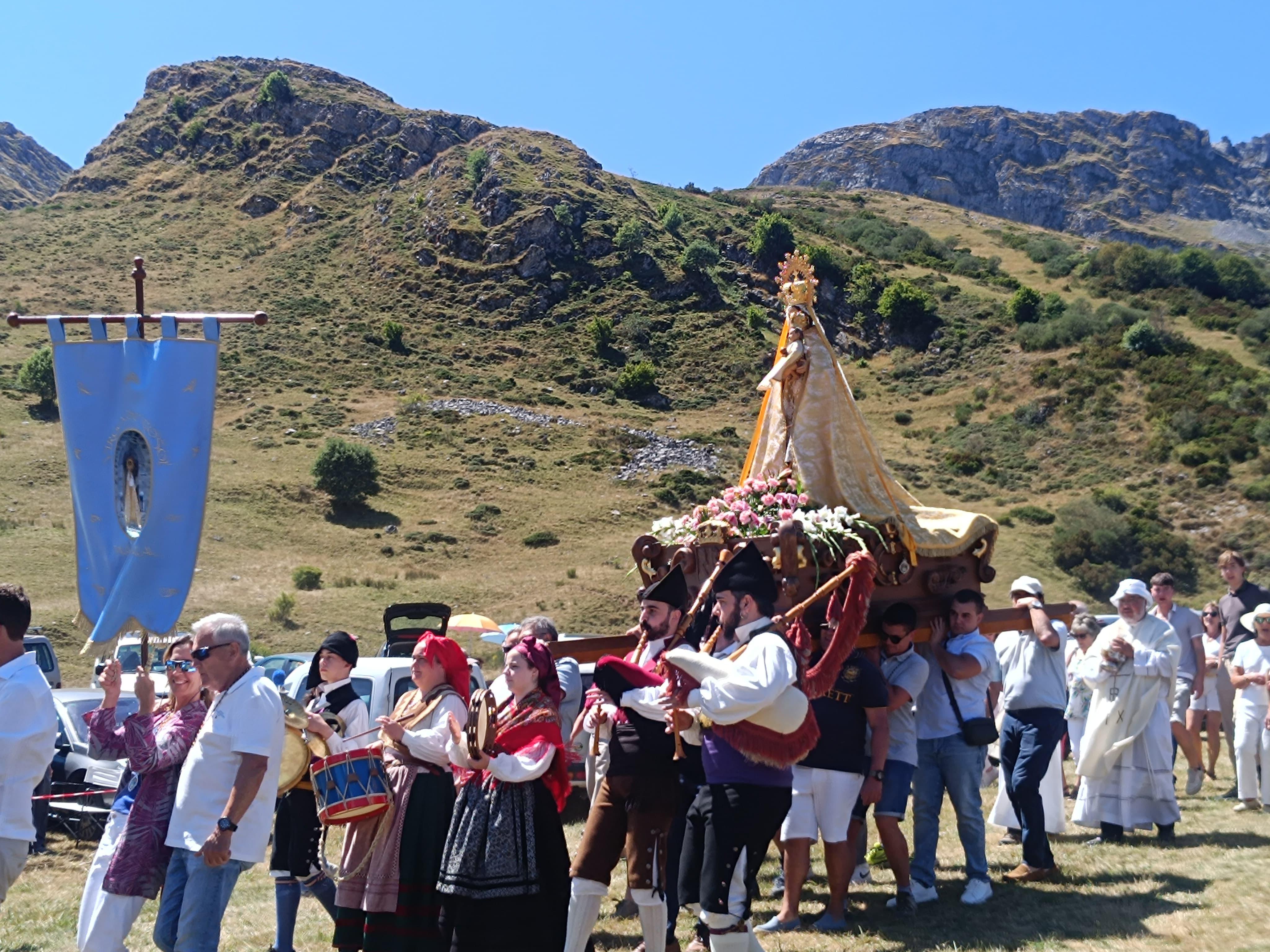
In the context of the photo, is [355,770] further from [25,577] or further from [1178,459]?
[1178,459]

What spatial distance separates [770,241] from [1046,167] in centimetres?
10214

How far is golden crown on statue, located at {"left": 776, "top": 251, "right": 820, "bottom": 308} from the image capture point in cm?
827

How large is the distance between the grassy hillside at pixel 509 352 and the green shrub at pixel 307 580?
0.50 meters

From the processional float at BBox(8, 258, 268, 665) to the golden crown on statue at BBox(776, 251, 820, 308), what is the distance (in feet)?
11.3

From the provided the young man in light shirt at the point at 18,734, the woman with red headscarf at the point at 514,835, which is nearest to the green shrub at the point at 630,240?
the woman with red headscarf at the point at 514,835

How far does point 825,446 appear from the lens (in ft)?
25.8

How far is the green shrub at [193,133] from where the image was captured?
342 ft

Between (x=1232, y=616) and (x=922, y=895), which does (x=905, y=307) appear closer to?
(x=1232, y=616)

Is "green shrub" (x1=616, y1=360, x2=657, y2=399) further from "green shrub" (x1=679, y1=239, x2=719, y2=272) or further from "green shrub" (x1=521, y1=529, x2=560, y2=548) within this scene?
"green shrub" (x1=521, y1=529, x2=560, y2=548)

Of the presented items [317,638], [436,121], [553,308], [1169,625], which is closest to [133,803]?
[1169,625]

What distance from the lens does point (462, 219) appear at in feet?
286

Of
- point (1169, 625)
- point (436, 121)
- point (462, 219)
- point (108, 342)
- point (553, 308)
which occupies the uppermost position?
point (436, 121)

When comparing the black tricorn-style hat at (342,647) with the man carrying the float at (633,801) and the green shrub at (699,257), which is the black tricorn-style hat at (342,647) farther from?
the green shrub at (699,257)

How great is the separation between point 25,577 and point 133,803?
30.3 m
